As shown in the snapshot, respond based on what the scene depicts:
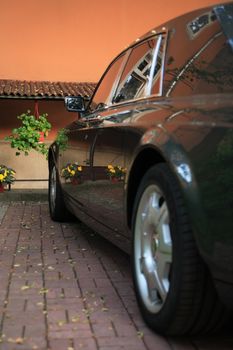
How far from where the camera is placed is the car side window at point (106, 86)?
192 inches

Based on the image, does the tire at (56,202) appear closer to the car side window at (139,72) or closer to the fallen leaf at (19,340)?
the car side window at (139,72)

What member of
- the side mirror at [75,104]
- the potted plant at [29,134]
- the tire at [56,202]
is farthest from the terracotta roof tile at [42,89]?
the side mirror at [75,104]

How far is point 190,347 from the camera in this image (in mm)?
2846

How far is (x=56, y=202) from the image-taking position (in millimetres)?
6426

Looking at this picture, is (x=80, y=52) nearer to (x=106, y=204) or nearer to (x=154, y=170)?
(x=106, y=204)

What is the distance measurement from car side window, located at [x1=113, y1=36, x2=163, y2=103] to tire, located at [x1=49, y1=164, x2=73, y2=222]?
2.05 meters

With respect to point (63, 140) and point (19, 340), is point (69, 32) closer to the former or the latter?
point (63, 140)

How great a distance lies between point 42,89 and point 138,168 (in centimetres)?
710

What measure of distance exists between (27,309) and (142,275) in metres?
0.82

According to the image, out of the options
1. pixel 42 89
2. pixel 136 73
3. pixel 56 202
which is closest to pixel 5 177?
pixel 42 89

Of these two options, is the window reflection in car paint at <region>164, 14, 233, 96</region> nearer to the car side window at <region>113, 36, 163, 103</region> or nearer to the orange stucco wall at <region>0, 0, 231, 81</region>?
the car side window at <region>113, 36, 163, 103</region>

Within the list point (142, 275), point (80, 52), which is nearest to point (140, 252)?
point (142, 275)

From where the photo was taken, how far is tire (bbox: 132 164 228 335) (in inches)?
102

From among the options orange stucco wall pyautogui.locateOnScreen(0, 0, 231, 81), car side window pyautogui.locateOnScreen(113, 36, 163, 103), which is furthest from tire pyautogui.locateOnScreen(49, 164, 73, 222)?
orange stucco wall pyautogui.locateOnScreen(0, 0, 231, 81)
